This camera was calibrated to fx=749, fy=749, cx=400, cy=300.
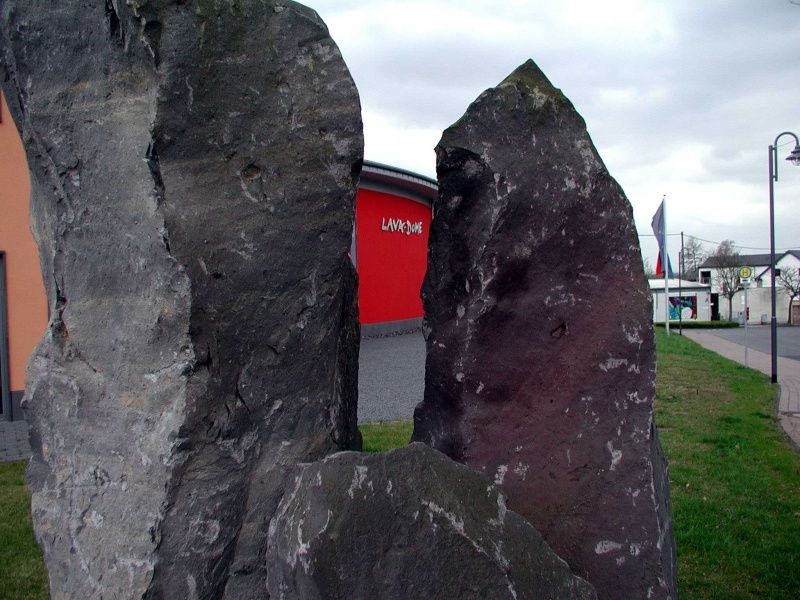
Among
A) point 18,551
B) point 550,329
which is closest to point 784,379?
point 550,329

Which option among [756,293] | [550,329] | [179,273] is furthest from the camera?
[756,293]

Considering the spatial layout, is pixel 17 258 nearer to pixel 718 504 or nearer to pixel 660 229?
pixel 718 504

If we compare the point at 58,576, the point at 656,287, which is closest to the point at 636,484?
the point at 58,576

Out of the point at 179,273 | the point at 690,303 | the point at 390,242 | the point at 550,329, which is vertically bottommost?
the point at 690,303

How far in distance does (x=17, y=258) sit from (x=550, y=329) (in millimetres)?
7971

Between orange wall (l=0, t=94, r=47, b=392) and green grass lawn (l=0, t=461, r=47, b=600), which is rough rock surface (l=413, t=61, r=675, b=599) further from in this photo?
orange wall (l=0, t=94, r=47, b=392)

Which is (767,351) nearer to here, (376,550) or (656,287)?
(656,287)

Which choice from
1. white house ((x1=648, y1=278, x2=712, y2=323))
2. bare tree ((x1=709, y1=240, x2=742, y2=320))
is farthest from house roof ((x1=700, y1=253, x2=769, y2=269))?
white house ((x1=648, y1=278, x2=712, y2=323))

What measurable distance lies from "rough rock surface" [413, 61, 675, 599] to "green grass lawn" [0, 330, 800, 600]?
5.10 feet

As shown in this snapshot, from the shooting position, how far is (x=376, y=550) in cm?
200

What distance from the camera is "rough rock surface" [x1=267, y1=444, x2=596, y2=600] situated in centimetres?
199

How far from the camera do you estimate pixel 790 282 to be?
42188 millimetres

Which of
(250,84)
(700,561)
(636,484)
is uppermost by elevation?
(250,84)

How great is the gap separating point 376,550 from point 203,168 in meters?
1.32
